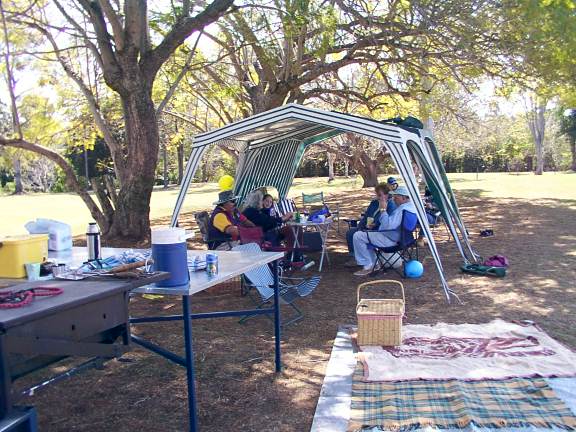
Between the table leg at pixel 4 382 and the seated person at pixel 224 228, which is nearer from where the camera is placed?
the table leg at pixel 4 382

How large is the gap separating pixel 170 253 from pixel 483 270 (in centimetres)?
555

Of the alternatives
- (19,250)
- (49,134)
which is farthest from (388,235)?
(49,134)

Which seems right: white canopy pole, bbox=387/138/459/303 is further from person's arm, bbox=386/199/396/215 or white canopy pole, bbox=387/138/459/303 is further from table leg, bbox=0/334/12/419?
table leg, bbox=0/334/12/419

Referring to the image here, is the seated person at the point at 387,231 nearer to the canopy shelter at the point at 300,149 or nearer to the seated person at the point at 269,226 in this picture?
the canopy shelter at the point at 300,149

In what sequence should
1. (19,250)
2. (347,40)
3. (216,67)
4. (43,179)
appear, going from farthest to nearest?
(43,179), (216,67), (347,40), (19,250)

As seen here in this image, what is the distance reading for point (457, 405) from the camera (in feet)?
11.4

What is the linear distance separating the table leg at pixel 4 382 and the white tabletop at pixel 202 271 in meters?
0.89

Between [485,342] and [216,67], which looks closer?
[485,342]

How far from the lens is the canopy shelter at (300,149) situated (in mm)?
6562

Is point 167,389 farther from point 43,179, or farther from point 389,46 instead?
point 43,179

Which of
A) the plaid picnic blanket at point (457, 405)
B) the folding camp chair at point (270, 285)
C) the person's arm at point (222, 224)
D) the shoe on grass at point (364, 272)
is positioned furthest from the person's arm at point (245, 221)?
the plaid picnic blanket at point (457, 405)

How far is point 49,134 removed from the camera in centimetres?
1336

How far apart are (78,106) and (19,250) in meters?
13.4

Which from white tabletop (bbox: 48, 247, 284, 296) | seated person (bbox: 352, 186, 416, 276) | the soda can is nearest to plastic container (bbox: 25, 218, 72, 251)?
white tabletop (bbox: 48, 247, 284, 296)
